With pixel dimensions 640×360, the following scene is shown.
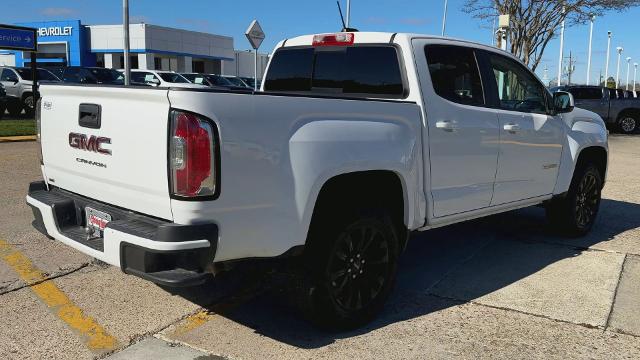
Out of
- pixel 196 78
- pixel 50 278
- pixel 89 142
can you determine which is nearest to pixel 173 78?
pixel 196 78

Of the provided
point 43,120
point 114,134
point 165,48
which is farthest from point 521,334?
point 165,48

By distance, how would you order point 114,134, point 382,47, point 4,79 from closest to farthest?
point 114,134 < point 382,47 < point 4,79

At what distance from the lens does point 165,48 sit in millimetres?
48688

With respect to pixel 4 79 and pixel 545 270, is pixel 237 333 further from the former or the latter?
pixel 4 79

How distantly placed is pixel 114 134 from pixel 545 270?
3848 mm

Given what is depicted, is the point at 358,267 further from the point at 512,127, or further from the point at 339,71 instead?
the point at 512,127

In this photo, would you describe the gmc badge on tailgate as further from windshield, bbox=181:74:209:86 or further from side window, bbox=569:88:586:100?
side window, bbox=569:88:586:100

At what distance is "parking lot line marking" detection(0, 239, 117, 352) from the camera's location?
355 cm

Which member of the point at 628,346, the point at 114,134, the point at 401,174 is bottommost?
the point at 628,346

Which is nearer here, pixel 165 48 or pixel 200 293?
pixel 200 293

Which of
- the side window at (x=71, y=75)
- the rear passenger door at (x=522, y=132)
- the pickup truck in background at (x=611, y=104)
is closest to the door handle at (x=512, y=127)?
the rear passenger door at (x=522, y=132)

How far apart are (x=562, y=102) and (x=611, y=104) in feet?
65.3

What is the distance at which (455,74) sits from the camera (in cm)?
454

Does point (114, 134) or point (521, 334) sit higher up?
point (114, 134)
